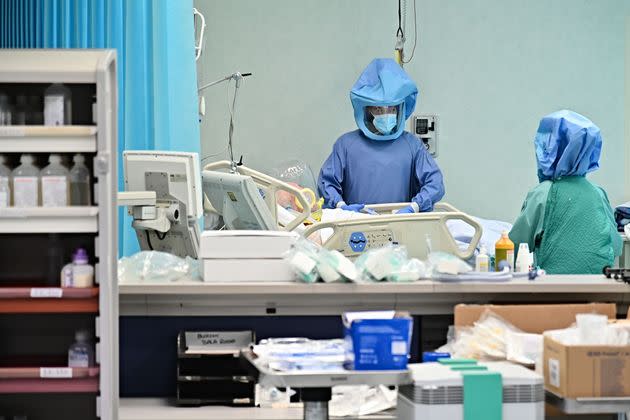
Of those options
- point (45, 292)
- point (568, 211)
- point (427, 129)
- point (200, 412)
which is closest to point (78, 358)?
point (45, 292)

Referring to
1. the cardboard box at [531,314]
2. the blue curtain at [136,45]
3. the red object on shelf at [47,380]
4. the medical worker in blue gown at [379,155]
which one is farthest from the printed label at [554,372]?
the medical worker in blue gown at [379,155]

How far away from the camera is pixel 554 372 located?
9.31 ft

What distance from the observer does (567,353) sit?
2.77 meters

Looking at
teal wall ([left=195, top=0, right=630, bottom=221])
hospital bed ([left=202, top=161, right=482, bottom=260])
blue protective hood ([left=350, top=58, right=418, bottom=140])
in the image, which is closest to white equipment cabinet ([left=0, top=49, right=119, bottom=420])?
hospital bed ([left=202, top=161, right=482, bottom=260])

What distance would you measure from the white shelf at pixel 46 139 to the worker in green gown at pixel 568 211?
2.50 m

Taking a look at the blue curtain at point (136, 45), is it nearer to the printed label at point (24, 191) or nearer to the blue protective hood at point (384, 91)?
the printed label at point (24, 191)

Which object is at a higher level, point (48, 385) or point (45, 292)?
point (45, 292)

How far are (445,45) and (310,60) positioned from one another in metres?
1.08

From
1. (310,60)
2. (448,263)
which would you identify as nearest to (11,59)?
(448,263)

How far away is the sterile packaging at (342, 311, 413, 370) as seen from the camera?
8.70ft

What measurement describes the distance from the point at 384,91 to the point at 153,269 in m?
3.55

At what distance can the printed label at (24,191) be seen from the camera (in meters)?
3.01

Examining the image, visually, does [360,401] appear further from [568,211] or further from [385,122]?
[385,122]

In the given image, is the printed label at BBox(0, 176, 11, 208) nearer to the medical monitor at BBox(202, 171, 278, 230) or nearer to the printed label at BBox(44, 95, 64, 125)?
the printed label at BBox(44, 95, 64, 125)
